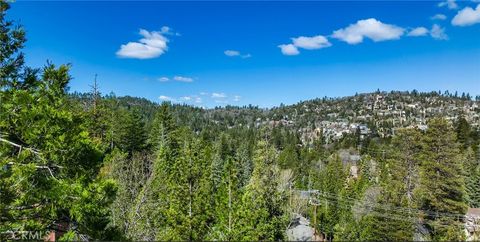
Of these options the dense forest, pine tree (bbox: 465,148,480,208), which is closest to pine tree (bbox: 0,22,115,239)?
the dense forest

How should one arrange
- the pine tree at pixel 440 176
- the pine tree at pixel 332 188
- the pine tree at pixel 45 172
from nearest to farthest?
1. the pine tree at pixel 45 172
2. the pine tree at pixel 440 176
3. the pine tree at pixel 332 188

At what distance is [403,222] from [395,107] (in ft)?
640

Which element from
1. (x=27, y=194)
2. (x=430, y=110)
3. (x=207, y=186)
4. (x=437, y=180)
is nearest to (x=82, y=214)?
(x=27, y=194)

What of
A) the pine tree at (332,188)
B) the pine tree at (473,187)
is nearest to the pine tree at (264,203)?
the pine tree at (332,188)

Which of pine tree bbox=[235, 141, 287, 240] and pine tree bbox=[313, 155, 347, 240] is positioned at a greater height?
pine tree bbox=[235, 141, 287, 240]

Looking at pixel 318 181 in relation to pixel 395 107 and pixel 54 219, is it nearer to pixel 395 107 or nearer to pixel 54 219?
pixel 54 219

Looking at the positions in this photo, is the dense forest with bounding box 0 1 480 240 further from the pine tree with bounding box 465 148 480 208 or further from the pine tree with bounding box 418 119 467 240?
the pine tree with bounding box 465 148 480 208

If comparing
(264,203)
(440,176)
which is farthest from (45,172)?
(440,176)

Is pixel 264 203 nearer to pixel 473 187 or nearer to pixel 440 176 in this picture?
pixel 440 176

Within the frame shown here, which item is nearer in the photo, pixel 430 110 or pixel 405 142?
pixel 405 142

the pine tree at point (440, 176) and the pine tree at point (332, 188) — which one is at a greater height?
the pine tree at point (440, 176)

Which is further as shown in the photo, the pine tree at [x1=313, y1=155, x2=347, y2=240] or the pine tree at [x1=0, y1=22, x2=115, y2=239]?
the pine tree at [x1=313, y1=155, x2=347, y2=240]

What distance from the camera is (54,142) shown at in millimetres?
6977

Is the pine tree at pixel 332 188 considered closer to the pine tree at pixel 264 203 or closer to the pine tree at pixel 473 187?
the pine tree at pixel 264 203
